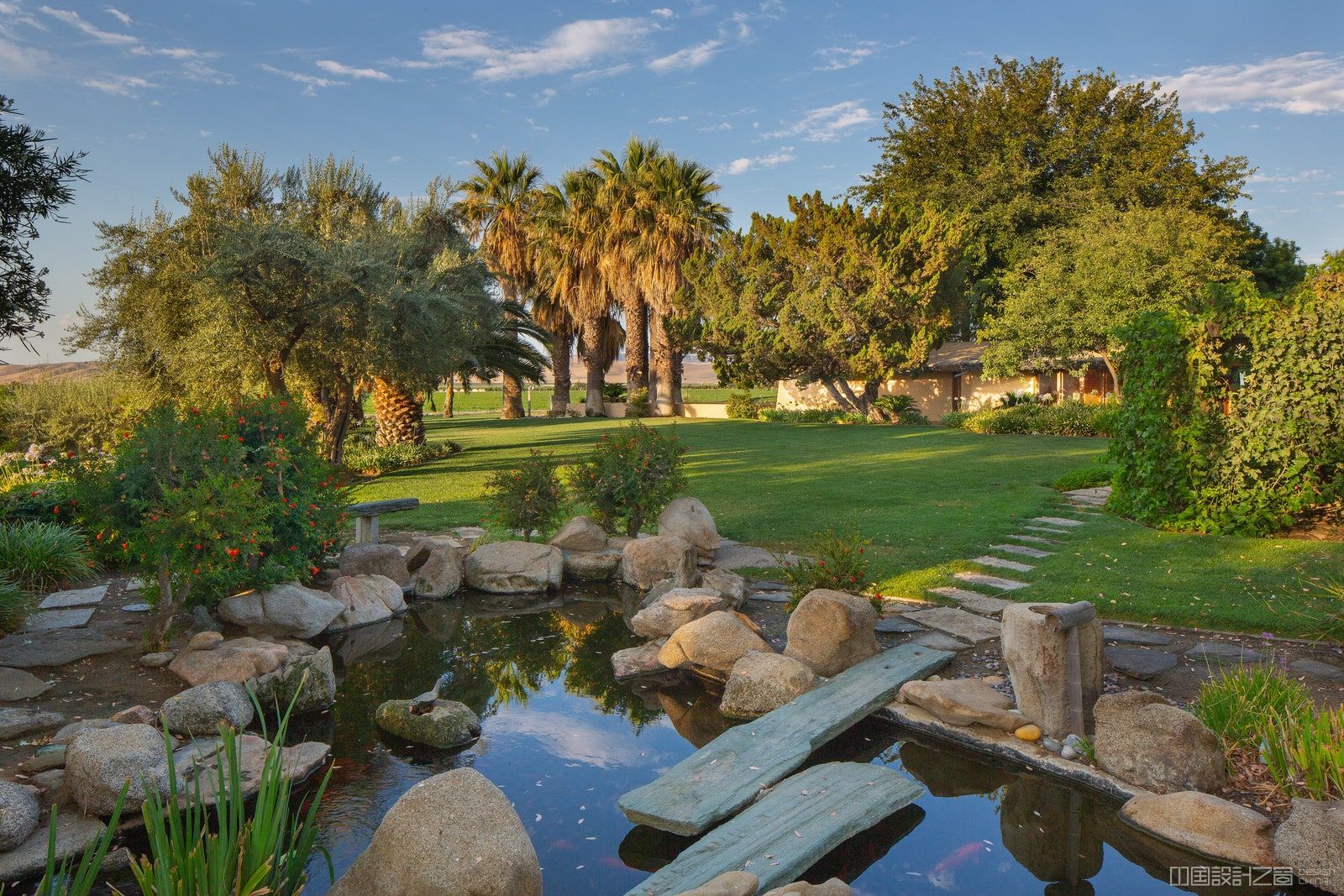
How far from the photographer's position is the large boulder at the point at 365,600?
7.51 metres

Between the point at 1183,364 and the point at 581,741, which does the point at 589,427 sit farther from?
the point at 581,741

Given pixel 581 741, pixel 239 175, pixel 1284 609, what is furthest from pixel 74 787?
pixel 239 175

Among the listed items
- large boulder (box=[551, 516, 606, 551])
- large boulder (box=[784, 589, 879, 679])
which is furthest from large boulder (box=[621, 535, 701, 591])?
large boulder (box=[784, 589, 879, 679])

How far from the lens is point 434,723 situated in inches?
204

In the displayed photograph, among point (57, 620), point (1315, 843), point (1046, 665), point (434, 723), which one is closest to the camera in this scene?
point (1315, 843)

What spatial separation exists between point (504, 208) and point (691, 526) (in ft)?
95.3

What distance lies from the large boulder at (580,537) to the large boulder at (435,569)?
3.60 ft

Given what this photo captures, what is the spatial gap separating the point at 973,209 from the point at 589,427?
16.9 meters

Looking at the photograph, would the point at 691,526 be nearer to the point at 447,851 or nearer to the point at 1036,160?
the point at 447,851

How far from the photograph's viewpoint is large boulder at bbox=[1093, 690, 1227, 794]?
13.7 feet

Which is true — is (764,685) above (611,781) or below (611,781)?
above

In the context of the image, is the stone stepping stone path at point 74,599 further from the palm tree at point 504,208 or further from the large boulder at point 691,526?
the palm tree at point 504,208

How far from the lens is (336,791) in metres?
4.54

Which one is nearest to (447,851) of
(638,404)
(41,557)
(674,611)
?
(674,611)
